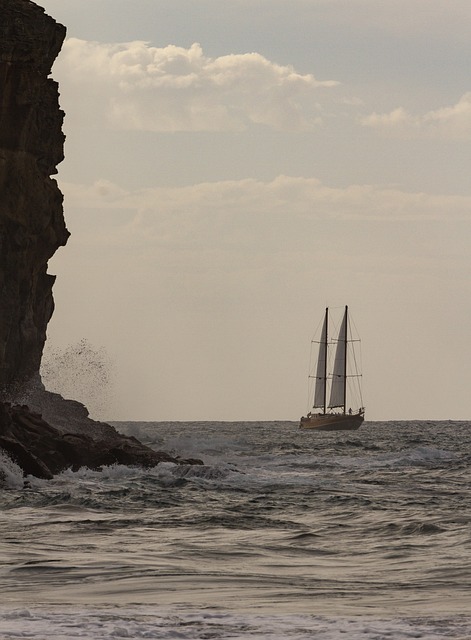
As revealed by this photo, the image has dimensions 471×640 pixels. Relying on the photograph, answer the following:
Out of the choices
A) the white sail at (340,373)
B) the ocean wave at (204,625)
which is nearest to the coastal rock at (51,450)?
the ocean wave at (204,625)

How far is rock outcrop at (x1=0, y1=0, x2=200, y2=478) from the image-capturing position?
51.1 meters

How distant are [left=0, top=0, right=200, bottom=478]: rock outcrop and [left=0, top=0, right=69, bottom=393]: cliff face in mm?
47

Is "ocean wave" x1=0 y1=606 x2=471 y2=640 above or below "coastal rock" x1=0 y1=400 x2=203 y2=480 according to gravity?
below

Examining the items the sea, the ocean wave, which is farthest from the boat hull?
the ocean wave

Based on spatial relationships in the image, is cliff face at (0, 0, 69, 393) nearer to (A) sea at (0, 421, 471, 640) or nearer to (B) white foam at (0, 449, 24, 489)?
(B) white foam at (0, 449, 24, 489)

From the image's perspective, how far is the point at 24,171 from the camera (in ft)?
171

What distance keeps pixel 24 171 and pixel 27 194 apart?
1.10 meters

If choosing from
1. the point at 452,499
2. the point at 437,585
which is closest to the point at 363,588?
the point at 437,585

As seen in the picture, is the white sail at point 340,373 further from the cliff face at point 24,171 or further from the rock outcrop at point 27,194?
the cliff face at point 24,171

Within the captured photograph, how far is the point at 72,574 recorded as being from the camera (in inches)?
551

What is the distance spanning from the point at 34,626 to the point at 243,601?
2693 millimetres

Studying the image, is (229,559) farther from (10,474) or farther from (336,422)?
(336,422)

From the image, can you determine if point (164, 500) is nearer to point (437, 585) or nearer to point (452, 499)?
point (452, 499)

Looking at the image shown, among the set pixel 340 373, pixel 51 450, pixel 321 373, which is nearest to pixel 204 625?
pixel 51 450
